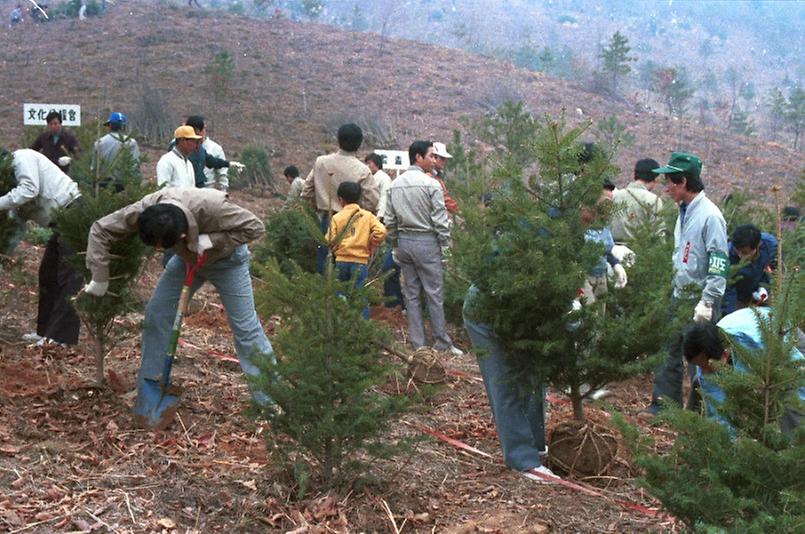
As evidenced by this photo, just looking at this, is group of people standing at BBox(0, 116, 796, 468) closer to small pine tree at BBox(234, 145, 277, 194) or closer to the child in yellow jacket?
the child in yellow jacket

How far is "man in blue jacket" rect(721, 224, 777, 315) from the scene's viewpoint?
20.9 feet

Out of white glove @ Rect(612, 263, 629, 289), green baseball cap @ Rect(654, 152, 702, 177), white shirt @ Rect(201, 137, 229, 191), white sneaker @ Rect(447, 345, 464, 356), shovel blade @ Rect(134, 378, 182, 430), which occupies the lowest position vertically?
white sneaker @ Rect(447, 345, 464, 356)

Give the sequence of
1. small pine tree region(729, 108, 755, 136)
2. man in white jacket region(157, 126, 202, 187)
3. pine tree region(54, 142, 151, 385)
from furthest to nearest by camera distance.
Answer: small pine tree region(729, 108, 755, 136) → man in white jacket region(157, 126, 202, 187) → pine tree region(54, 142, 151, 385)

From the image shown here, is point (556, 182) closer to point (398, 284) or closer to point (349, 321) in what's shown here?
point (349, 321)

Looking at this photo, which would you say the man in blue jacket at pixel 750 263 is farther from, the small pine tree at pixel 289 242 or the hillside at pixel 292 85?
the hillside at pixel 292 85

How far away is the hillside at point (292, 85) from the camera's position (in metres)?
30.5

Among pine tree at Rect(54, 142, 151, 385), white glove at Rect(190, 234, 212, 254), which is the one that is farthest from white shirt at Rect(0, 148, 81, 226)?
white glove at Rect(190, 234, 212, 254)

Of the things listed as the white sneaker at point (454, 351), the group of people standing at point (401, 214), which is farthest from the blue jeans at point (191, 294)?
the white sneaker at point (454, 351)

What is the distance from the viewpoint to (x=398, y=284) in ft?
35.1

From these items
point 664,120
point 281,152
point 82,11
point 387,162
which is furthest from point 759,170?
point 82,11

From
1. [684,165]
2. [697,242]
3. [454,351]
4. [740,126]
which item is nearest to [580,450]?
[697,242]

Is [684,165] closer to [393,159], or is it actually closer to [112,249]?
[112,249]

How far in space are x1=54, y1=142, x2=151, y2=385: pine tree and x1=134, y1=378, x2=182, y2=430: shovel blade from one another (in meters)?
0.59

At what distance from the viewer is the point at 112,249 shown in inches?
223
